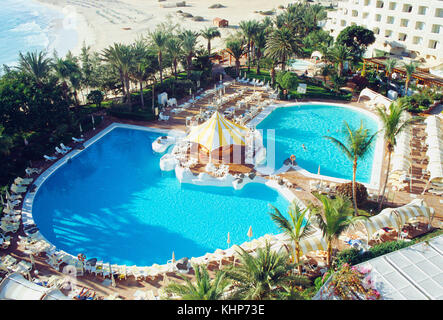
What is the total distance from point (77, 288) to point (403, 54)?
55.8m

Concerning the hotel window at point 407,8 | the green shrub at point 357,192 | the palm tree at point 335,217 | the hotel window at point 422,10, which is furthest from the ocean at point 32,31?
the palm tree at point 335,217

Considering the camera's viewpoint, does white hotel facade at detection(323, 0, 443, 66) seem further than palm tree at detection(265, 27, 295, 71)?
Yes

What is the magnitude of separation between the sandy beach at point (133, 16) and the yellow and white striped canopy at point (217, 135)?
120ft

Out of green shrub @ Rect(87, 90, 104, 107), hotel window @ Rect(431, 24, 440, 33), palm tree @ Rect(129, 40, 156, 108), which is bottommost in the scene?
green shrub @ Rect(87, 90, 104, 107)

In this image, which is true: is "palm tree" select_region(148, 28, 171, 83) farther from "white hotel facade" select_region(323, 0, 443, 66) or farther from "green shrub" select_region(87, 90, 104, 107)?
"white hotel facade" select_region(323, 0, 443, 66)

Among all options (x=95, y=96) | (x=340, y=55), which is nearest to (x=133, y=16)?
(x=95, y=96)

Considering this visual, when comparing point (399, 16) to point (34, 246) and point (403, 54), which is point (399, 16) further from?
point (34, 246)

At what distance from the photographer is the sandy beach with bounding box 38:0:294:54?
69.3 meters

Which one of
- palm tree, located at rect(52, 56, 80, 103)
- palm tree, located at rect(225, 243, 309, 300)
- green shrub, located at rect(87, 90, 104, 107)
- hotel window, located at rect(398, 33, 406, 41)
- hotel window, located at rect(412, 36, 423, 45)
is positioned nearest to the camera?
palm tree, located at rect(225, 243, 309, 300)

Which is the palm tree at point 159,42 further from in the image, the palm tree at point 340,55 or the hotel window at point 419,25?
the hotel window at point 419,25

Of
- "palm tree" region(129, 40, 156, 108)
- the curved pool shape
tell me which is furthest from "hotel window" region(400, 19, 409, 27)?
the curved pool shape

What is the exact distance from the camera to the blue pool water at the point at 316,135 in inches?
1118

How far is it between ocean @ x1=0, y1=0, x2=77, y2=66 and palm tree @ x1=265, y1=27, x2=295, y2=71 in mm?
37284

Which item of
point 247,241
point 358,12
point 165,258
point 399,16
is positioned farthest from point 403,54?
point 165,258
